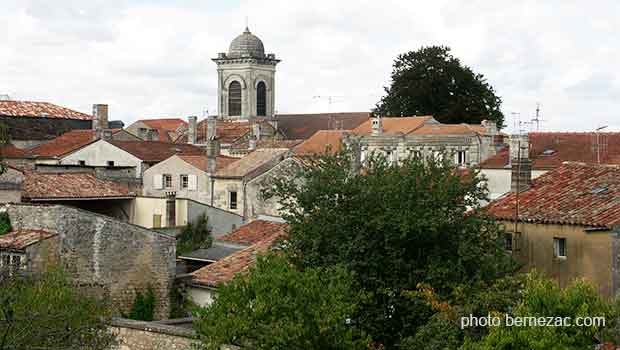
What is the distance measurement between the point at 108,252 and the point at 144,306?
192cm

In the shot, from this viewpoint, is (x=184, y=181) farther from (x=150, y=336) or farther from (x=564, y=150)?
(x=150, y=336)

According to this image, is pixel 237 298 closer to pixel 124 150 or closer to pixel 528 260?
pixel 528 260

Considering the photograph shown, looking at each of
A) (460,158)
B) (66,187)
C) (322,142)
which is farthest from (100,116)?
(66,187)

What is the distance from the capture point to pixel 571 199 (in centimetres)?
2809

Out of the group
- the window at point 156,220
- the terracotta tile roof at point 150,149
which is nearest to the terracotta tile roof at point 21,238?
the window at point 156,220

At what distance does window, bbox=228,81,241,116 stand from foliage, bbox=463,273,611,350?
99.2 meters

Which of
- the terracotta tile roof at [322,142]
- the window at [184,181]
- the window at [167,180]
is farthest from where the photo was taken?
the terracotta tile roof at [322,142]

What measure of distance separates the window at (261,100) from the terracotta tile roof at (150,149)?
4696cm

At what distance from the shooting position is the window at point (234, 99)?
116m

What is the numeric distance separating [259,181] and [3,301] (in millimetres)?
35143

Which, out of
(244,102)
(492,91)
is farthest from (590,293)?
(244,102)

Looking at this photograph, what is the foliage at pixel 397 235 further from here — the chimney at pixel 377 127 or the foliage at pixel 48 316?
the chimney at pixel 377 127

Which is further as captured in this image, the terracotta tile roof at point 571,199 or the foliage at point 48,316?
the terracotta tile roof at point 571,199

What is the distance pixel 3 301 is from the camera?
19.5 m
